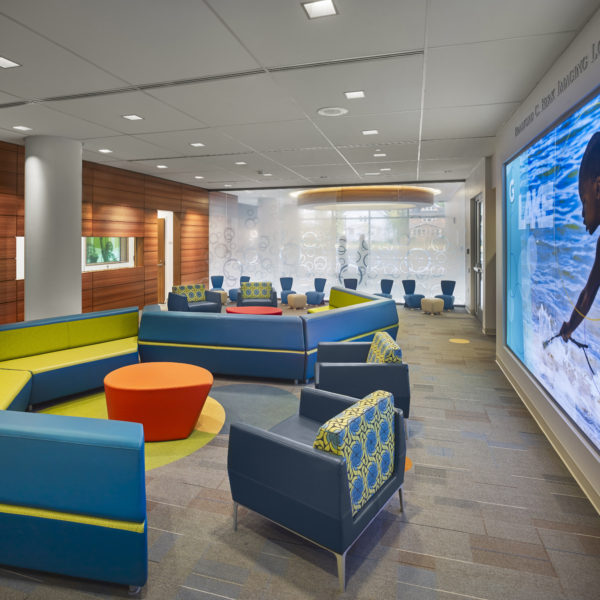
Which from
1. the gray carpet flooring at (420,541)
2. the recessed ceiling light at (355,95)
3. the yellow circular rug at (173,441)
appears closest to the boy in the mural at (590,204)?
the gray carpet flooring at (420,541)

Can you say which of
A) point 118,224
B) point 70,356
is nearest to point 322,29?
point 70,356

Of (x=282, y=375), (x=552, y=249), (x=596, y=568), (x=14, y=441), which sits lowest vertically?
(x=596, y=568)

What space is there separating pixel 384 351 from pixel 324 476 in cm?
208

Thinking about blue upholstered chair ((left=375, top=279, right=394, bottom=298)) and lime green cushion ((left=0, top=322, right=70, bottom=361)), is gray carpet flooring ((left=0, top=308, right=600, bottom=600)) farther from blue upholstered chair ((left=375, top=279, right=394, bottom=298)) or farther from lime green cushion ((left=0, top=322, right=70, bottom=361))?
blue upholstered chair ((left=375, top=279, right=394, bottom=298))

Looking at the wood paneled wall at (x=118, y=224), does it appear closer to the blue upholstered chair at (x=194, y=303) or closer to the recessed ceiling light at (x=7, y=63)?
the blue upholstered chair at (x=194, y=303)

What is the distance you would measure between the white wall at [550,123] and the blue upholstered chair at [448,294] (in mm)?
6006

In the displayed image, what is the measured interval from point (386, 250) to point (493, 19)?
958 centimetres

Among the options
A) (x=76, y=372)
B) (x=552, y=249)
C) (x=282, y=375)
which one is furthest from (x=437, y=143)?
(x=76, y=372)

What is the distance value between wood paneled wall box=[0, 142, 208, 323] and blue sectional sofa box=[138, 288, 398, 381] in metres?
3.56

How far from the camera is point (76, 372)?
16.5 feet

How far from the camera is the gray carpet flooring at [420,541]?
2344mm

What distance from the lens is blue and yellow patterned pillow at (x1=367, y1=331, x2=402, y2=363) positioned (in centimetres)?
420

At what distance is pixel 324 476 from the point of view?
2.31m

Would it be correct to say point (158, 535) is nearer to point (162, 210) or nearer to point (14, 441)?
point (14, 441)
